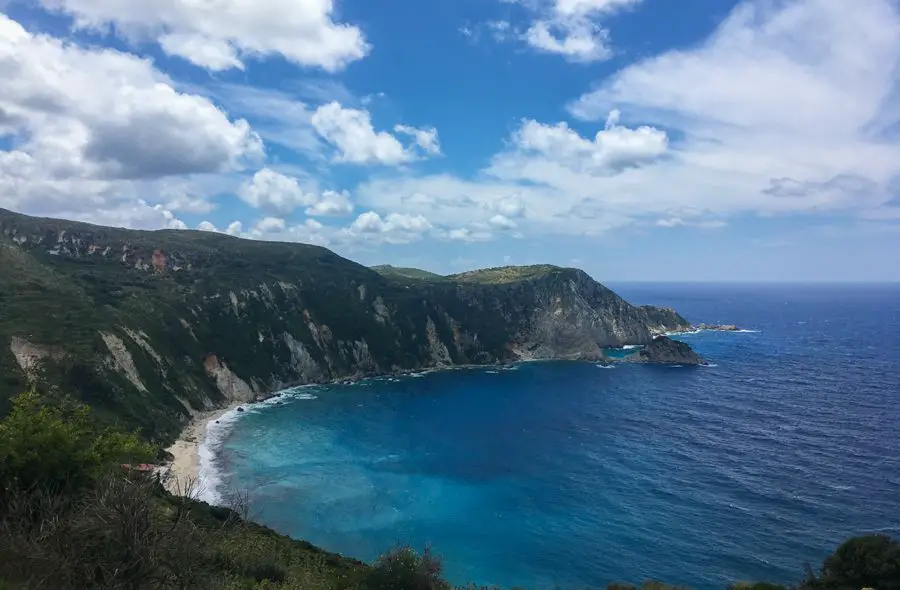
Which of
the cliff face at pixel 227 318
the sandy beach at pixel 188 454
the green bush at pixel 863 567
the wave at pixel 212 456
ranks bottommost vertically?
the wave at pixel 212 456

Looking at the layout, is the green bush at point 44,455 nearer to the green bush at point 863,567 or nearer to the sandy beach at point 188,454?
the sandy beach at point 188,454

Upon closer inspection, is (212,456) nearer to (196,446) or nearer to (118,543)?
(196,446)

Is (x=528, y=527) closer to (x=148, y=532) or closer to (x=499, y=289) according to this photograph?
(x=148, y=532)

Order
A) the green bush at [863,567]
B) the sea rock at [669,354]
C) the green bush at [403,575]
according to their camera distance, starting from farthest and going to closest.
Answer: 1. the sea rock at [669,354]
2. the green bush at [863,567]
3. the green bush at [403,575]

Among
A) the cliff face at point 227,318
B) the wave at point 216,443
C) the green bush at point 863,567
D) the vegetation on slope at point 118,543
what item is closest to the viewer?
the vegetation on slope at point 118,543

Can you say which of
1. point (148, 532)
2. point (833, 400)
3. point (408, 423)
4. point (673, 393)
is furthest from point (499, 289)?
point (148, 532)

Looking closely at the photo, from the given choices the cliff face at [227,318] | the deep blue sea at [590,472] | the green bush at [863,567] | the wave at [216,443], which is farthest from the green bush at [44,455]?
the cliff face at [227,318]

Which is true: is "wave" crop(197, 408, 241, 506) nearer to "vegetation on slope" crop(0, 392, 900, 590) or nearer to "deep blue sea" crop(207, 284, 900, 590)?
"deep blue sea" crop(207, 284, 900, 590)
